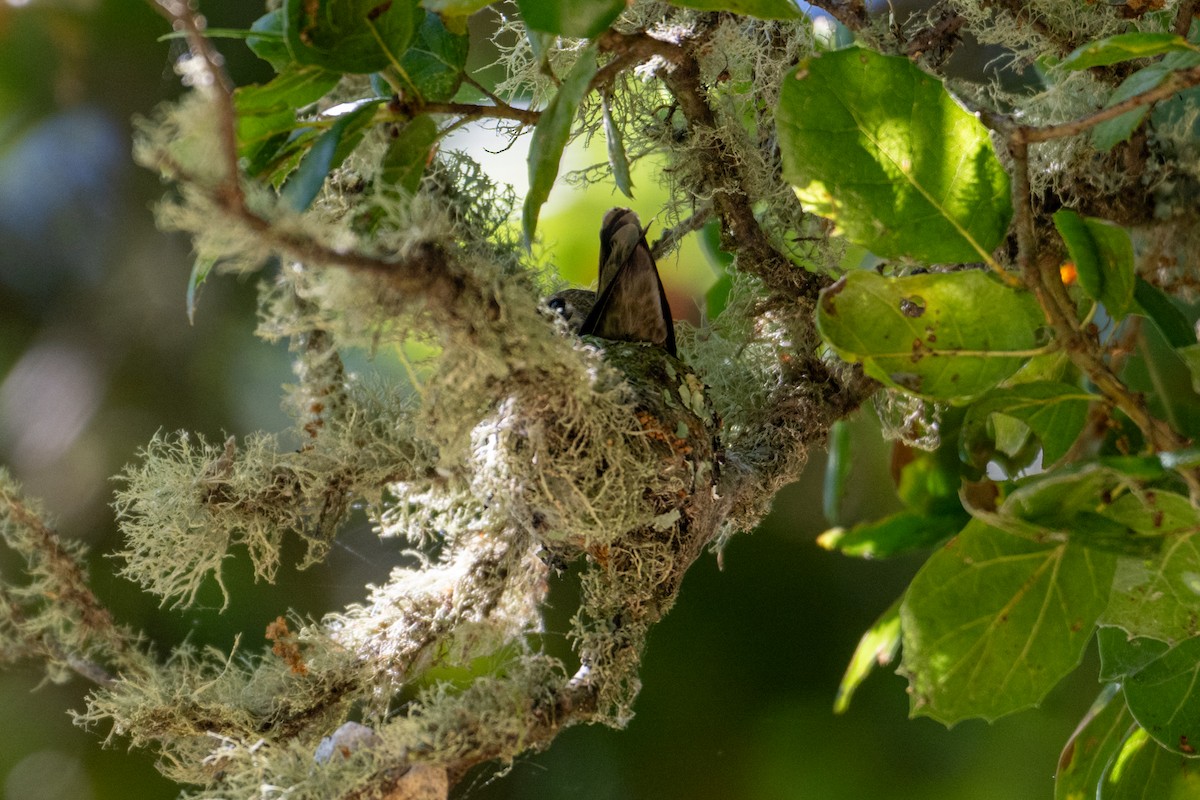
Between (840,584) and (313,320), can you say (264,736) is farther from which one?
(840,584)

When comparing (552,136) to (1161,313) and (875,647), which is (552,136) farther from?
(875,647)

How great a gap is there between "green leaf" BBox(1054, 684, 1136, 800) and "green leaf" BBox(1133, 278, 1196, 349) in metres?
0.36

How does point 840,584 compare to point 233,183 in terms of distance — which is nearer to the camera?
point 233,183

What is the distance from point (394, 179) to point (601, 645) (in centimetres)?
39

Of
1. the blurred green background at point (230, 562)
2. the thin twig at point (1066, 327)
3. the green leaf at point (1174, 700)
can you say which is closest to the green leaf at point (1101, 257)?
the thin twig at point (1066, 327)

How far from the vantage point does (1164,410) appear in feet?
3.91

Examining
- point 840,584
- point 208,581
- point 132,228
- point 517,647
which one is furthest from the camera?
point 840,584

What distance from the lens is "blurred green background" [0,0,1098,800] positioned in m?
1.83

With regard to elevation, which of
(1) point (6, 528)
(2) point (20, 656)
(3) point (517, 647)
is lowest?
(3) point (517, 647)

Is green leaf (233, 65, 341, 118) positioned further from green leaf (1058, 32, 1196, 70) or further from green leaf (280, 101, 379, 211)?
green leaf (1058, 32, 1196, 70)

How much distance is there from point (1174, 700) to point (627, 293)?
0.59 meters

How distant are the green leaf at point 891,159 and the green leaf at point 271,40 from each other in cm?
35

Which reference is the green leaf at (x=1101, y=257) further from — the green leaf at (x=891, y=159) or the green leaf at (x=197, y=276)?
the green leaf at (x=197, y=276)

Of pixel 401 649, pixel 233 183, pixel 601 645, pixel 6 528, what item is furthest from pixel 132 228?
pixel 233 183
